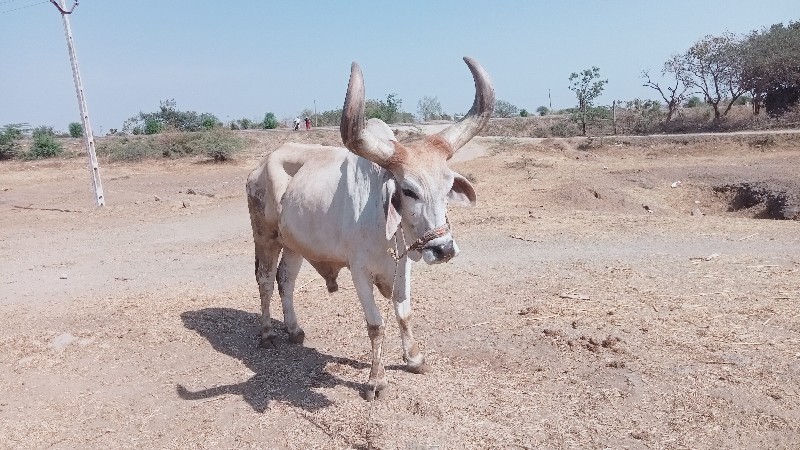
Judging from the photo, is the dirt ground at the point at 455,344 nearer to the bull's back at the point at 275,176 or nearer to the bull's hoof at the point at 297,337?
the bull's hoof at the point at 297,337

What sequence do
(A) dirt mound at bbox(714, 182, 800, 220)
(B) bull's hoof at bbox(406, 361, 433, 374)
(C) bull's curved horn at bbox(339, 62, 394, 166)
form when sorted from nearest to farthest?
(C) bull's curved horn at bbox(339, 62, 394, 166)
(B) bull's hoof at bbox(406, 361, 433, 374)
(A) dirt mound at bbox(714, 182, 800, 220)

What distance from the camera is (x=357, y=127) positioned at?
3.57 metres

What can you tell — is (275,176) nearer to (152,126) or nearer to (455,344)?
(455,344)

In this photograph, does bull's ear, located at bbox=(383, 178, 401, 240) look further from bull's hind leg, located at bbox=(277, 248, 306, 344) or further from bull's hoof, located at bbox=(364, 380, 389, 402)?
A: bull's hind leg, located at bbox=(277, 248, 306, 344)

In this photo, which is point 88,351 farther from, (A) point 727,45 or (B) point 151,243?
(A) point 727,45

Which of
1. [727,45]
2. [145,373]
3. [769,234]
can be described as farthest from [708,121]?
[145,373]

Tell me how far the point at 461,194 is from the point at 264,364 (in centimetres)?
240

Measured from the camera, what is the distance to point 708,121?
33031 millimetres

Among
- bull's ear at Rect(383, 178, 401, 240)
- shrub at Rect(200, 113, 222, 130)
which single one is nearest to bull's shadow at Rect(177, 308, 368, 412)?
bull's ear at Rect(383, 178, 401, 240)

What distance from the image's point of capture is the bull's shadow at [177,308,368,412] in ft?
15.3

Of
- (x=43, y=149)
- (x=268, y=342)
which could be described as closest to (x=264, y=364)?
(x=268, y=342)

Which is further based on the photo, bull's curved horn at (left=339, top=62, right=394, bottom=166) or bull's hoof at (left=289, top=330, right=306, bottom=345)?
bull's hoof at (left=289, top=330, right=306, bottom=345)

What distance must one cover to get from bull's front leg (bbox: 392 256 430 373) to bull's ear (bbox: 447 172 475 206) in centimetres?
52

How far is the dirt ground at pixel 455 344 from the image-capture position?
412 cm
